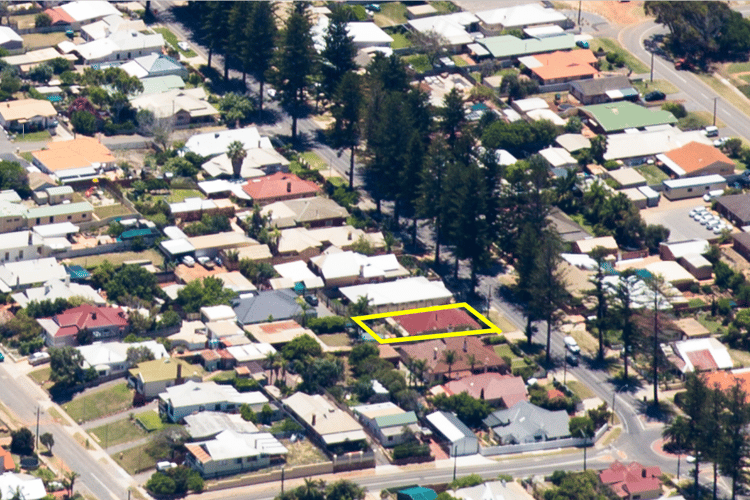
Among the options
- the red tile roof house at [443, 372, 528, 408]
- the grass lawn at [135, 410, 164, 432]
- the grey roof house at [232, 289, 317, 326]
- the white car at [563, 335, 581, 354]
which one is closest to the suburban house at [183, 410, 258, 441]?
the grass lawn at [135, 410, 164, 432]

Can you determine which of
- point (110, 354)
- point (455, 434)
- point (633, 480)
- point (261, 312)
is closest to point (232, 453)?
point (110, 354)

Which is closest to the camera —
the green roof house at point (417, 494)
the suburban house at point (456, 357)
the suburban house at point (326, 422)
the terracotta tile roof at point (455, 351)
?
the green roof house at point (417, 494)

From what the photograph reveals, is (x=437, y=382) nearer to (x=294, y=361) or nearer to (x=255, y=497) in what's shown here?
(x=294, y=361)

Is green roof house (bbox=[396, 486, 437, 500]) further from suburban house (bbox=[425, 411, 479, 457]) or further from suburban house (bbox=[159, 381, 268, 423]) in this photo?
suburban house (bbox=[159, 381, 268, 423])

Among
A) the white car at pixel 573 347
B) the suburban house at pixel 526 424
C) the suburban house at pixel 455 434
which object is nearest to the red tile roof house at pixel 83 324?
the suburban house at pixel 455 434

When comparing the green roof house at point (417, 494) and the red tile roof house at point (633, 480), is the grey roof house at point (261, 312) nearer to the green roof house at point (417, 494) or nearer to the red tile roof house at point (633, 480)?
the green roof house at point (417, 494)
